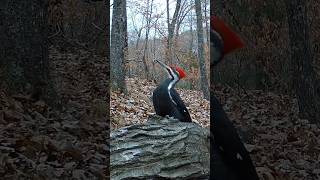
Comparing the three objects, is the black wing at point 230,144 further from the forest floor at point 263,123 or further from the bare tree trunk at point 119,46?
the bare tree trunk at point 119,46

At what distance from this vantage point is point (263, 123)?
9.34 ft

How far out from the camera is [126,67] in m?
2.79

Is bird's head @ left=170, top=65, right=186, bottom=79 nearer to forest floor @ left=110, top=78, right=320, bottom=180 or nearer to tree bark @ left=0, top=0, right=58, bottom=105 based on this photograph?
forest floor @ left=110, top=78, right=320, bottom=180

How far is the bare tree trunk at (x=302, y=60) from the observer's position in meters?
2.86

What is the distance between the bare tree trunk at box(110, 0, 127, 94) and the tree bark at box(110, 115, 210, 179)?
247 millimetres

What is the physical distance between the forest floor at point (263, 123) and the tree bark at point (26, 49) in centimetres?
41

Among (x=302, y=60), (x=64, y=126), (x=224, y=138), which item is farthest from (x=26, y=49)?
(x=302, y=60)

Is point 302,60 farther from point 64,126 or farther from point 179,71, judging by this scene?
point 64,126

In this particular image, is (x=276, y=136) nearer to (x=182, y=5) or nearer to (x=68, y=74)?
(x=182, y=5)

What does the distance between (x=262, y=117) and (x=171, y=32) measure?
2.13ft

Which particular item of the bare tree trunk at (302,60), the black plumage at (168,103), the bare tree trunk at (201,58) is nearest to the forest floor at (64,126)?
the black plumage at (168,103)

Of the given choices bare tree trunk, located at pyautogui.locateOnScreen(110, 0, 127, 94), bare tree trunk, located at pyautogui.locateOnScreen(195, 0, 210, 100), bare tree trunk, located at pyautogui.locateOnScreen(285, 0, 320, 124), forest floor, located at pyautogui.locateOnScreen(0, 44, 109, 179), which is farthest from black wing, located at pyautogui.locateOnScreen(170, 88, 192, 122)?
bare tree trunk, located at pyautogui.locateOnScreen(285, 0, 320, 124)

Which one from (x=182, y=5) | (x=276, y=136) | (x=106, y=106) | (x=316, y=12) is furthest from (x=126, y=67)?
(x=316, y=12)

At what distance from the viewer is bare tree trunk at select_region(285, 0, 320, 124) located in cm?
286
